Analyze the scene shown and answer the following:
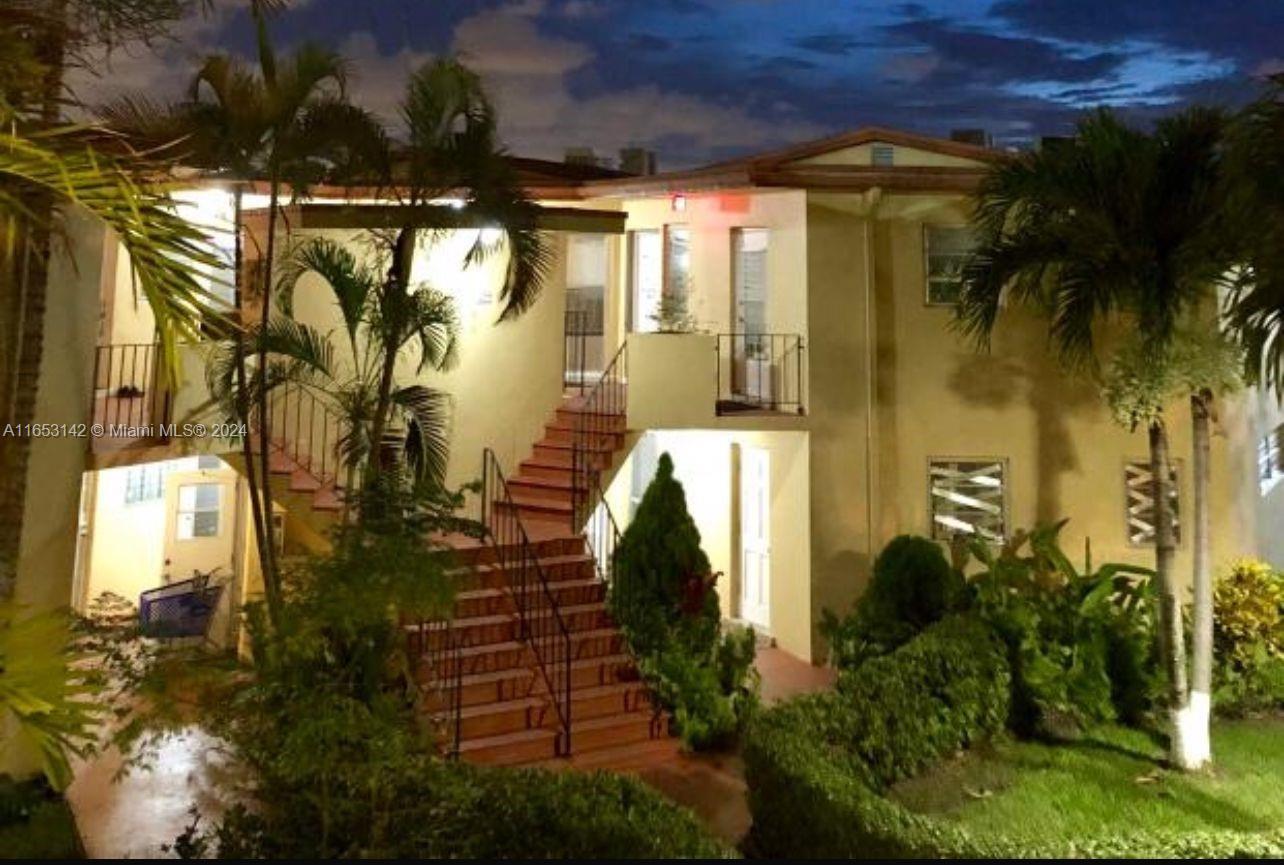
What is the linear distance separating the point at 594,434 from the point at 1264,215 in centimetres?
709

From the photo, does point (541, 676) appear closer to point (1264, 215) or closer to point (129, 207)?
A: point (129, 207)

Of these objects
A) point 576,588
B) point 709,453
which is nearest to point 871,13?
point 709,453

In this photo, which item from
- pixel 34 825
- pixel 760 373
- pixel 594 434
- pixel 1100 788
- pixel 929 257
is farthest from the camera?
pixel 760 373

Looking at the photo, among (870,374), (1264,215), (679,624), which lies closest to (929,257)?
(870,374)

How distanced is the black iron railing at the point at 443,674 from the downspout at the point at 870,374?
17.7 ft

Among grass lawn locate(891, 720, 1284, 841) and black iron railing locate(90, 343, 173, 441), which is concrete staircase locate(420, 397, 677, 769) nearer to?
grass lawn locate(891, 720, 1284, 841)

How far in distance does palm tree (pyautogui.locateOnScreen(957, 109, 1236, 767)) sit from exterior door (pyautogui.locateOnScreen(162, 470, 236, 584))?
10438mm

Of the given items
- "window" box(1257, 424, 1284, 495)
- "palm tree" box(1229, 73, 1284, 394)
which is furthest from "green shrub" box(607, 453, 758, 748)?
"window" box(1257, 424, 1284, 495)

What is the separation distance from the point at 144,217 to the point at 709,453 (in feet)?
33.4

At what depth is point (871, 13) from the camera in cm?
2402

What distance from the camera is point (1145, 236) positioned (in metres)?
6.82

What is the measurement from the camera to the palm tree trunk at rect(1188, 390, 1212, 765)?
6.98 m

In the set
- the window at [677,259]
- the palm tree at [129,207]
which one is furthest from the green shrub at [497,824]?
the window at [677,259]

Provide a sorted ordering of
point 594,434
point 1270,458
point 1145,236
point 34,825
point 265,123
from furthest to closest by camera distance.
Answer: point 1270,458 < point 594,434 < point 1145,236 < point 265,123 < point 34,825
